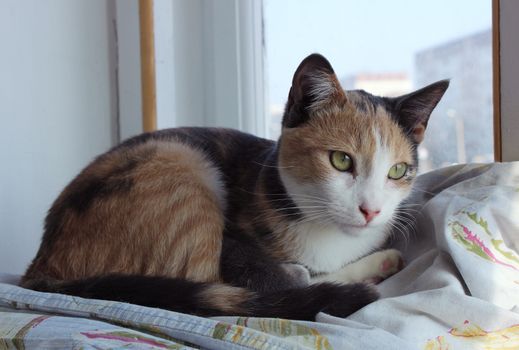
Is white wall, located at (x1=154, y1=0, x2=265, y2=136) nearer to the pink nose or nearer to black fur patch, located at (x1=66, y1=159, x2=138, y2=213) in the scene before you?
black fur patch, located at (x1=66, y1=159, x2=138, y2=213)

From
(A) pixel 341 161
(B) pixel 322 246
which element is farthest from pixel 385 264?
(A) pixel 341 161

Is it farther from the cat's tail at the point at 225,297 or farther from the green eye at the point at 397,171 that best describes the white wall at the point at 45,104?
the green eye at the point at 397,171

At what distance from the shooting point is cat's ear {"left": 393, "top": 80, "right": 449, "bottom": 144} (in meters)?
1.16

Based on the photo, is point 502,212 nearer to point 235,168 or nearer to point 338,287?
point 338,287

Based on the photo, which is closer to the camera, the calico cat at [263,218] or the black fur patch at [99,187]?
the calico cat at [263,218]

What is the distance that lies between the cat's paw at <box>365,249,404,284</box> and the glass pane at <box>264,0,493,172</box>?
55 centimetres

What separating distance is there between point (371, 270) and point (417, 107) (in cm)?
35

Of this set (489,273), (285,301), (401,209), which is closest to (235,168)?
(401,209)

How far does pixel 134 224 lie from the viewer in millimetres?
1068

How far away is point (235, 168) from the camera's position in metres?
1.40

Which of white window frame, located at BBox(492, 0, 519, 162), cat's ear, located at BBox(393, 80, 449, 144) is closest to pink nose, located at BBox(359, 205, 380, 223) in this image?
cat's ear, located at BBox(393, 80, 449, 144)

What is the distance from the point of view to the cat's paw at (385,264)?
1.18 meters

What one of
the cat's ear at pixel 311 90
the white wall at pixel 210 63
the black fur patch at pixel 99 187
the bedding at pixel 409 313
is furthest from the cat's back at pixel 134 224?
the white wall at pixel 210 63

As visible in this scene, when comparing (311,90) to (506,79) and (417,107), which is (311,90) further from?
(506,79)
